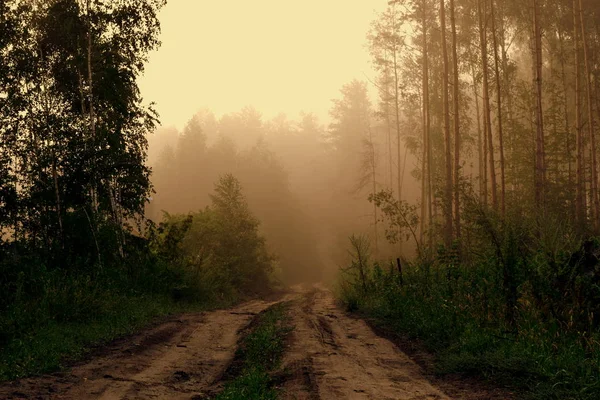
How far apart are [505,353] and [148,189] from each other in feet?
45.5

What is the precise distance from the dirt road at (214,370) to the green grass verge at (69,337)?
1.52ft

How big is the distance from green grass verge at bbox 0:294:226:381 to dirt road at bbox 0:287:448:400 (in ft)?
1.52

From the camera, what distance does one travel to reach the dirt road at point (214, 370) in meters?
5.66

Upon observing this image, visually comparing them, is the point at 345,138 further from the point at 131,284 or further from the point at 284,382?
the point at 284,382

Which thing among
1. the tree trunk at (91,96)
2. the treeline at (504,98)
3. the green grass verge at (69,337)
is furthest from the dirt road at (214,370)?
the treeline at (504,98)

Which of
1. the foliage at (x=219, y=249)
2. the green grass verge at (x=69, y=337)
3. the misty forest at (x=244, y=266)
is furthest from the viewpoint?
the foliage at (x=219, y=249)

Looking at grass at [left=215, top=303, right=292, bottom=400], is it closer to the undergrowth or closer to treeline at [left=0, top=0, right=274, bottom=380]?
the undergrowth

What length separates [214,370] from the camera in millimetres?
7098

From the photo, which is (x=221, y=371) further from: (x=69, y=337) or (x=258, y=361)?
(x=69, y=337)

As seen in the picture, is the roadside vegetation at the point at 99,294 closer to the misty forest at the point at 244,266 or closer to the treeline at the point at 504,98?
the misty forest at the point at 244,266

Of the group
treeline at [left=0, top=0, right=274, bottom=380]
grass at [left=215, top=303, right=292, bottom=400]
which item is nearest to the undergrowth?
grass at [left=215, top=303, right=292, bottom=400]

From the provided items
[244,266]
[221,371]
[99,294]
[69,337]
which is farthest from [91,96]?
[244,266]

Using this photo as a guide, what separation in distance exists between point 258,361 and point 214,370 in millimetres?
723

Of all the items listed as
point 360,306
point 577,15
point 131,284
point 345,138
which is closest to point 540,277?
point 360,306
